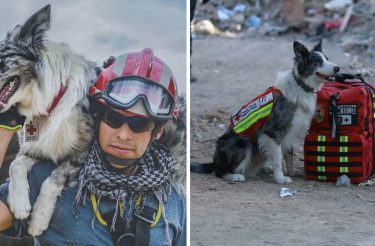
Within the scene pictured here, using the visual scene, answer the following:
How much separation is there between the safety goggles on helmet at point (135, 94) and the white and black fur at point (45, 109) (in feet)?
0.38

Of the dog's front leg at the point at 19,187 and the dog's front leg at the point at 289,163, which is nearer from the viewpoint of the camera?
the dog's front leg at the point at 19,187

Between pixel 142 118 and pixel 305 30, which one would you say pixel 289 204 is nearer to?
pixel 142 118

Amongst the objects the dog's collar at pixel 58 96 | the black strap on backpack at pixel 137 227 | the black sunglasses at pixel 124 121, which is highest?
the dog's collar at pixel 58 96

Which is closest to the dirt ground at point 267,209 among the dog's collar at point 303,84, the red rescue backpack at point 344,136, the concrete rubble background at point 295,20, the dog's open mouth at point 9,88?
the red rescue backpack at point 344,136

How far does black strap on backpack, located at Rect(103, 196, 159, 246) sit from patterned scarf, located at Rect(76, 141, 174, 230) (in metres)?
0.03

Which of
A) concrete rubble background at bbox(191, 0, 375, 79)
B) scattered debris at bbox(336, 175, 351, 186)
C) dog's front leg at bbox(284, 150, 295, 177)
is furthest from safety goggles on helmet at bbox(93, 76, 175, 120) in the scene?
concrete rubble background at bbox(191, 0, 375, 79)

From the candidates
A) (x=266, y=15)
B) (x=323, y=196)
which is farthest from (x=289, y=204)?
(x=266, y=15)

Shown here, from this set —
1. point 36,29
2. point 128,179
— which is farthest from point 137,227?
point 36,29

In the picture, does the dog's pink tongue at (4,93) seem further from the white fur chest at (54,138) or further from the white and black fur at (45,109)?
the white fur chest at (54,138)

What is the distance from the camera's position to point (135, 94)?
4367 millimetres

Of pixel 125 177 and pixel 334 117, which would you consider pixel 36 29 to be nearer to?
pixel 125 177

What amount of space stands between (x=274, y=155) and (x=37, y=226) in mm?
3122

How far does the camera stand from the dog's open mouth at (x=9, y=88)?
435cm

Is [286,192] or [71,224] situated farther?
[286,192]
